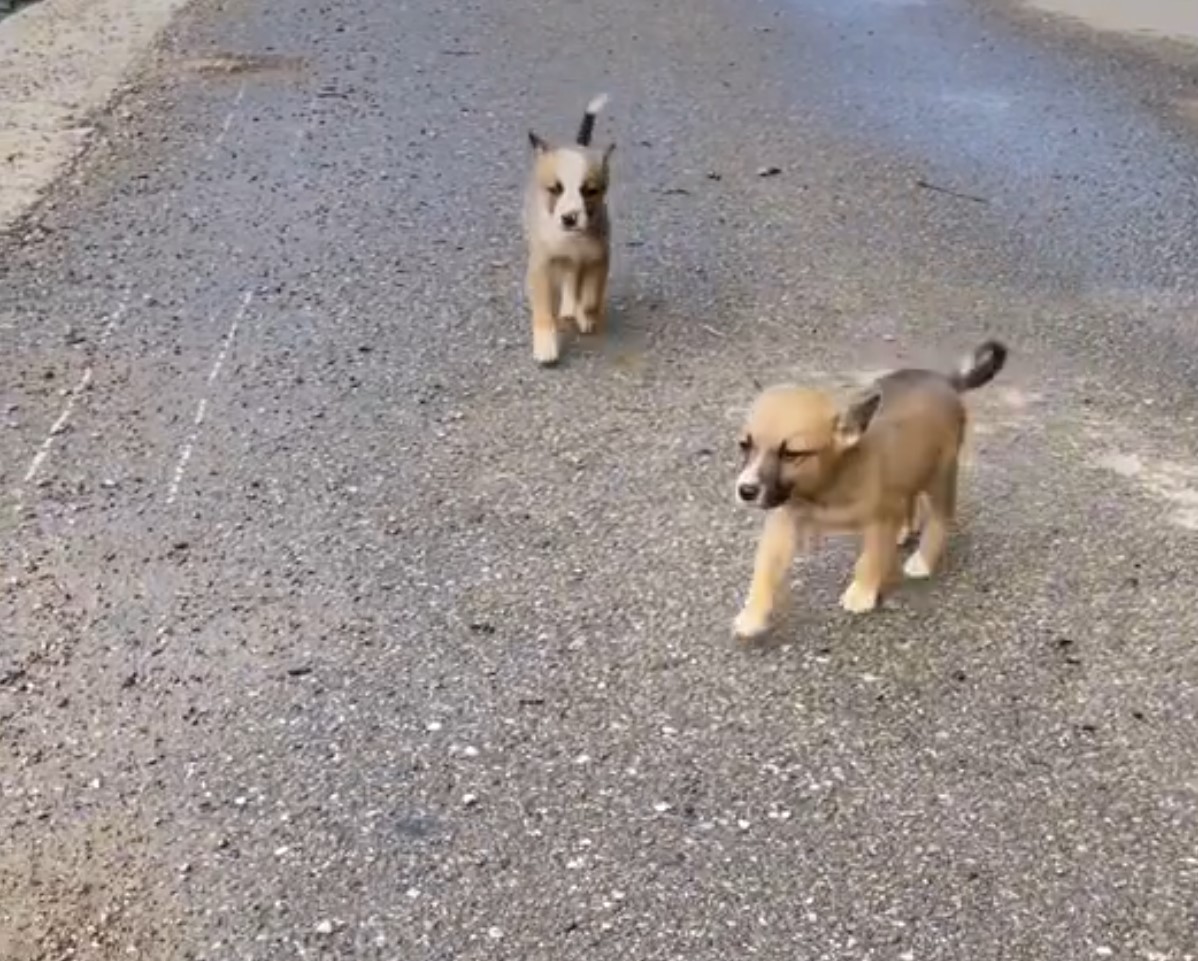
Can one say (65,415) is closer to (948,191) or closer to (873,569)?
(873,569)

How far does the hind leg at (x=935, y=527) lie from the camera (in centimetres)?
376

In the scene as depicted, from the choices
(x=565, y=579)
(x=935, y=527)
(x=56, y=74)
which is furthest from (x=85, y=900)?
(x=56, y=74)

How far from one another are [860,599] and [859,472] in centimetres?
33

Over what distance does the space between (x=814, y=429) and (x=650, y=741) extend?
24.0 inches

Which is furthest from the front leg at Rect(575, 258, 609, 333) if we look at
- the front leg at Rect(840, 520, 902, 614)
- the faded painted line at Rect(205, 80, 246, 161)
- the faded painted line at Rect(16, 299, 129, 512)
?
the faded painted line at Rect(205, 80, 246, 161)

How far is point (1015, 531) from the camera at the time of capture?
4.10m

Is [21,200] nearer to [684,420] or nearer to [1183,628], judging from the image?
[684,420]

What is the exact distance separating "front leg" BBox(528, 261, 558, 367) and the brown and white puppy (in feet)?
4.48

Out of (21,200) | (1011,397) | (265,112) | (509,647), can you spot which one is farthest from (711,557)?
(265,112)

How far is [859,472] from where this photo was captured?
3.49 m

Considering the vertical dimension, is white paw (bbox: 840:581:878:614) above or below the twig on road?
above

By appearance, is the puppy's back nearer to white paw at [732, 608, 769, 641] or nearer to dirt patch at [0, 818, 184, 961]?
white paw at [732, 608, 769, 641]

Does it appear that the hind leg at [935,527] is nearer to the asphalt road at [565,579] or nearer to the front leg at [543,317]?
the asphalt road at [565,579]

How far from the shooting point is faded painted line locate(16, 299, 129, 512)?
4.27 meters
